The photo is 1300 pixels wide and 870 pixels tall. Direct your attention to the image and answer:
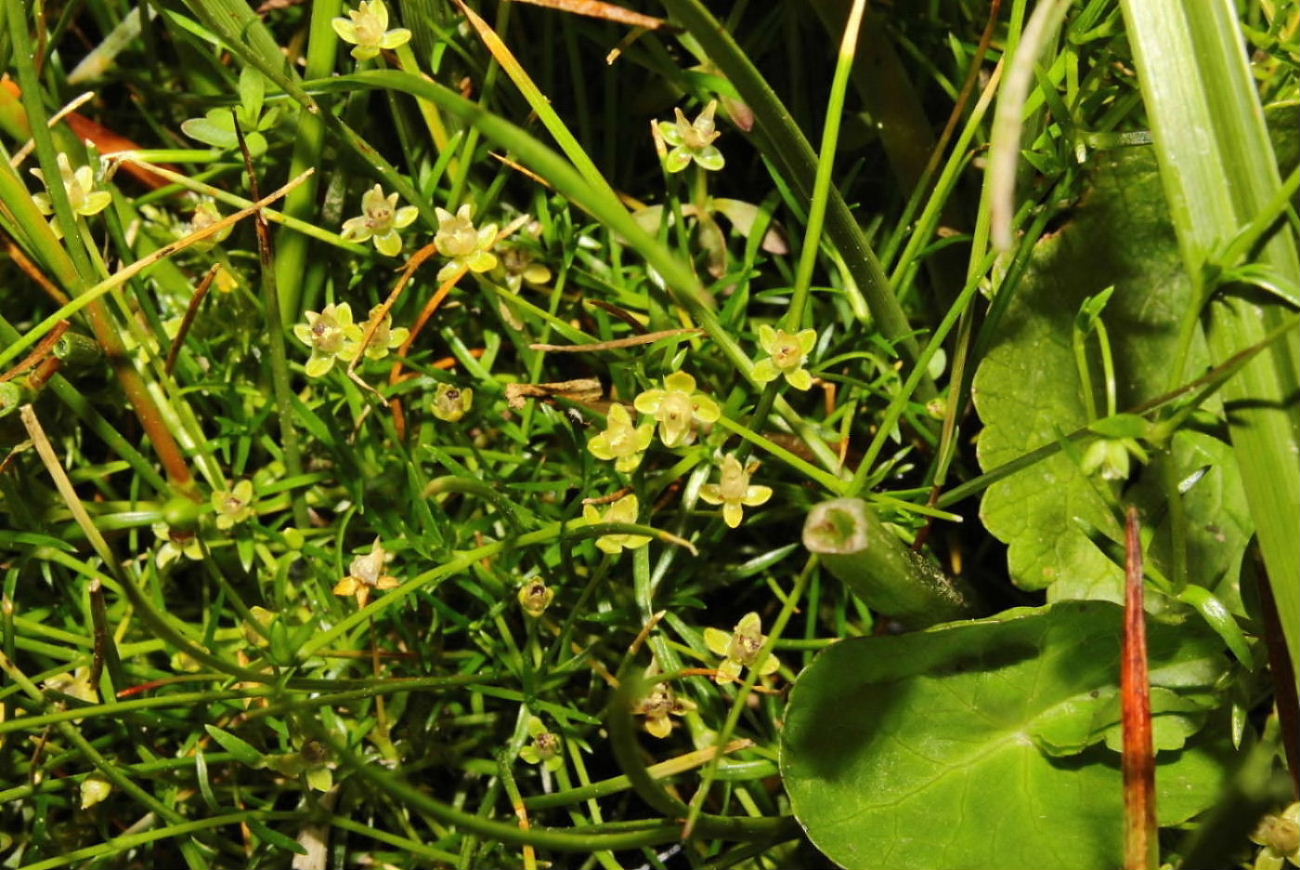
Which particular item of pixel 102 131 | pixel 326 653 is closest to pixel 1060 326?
pixel 326 653

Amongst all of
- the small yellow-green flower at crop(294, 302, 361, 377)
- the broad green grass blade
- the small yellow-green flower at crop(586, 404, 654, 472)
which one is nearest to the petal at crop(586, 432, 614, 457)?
the small yellow-green flower at crop(586, 404, 654, 472)

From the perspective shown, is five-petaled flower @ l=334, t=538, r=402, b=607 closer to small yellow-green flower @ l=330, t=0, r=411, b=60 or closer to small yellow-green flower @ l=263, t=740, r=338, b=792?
small yellow-green flower @ l=263, t=740, r=338, b=792

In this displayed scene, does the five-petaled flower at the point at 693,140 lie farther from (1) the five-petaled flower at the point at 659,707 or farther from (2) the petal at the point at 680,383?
(1) the five-petaled flower at the point at 659,707

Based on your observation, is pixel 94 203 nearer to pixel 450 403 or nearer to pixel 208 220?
pixel 208 220

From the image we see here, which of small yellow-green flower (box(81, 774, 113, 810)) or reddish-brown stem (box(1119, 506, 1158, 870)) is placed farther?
small yellow-green flower (box(81, 774, 113, 810))

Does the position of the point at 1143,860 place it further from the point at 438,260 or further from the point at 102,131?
the point at 102,131

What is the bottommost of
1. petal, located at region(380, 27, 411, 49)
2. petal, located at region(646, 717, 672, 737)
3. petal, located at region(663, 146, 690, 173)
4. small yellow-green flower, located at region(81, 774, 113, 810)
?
small yellow-green flower, located at region(81, 774, 113, 810)
